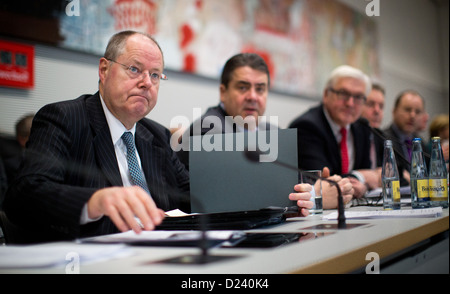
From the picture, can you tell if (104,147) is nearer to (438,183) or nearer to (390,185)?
(390,185)

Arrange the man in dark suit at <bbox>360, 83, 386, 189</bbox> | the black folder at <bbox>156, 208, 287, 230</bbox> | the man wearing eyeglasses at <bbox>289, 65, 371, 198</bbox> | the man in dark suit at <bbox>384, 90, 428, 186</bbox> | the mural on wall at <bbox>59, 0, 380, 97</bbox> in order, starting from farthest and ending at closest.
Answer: the man in dark suit at <bbox>384, 90, 428, 186</bbox> → the mural on wall at <bbox>59, 0, 380, 97</bbox> → the man wearing eyeglasses at <bbox>289, 65, 371, 198</bbox> → the man in dark suit at <bbox>360, 83, 386, 189</bbox> → the black folder at <bbox>156, 208, 287, 230</bbox>

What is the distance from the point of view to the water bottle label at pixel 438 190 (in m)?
1.75

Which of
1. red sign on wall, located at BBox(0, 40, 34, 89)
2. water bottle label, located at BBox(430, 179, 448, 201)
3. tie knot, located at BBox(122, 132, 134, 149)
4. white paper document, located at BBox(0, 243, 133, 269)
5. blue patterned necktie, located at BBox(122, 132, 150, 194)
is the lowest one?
white paper document, located at BBox(0, 243, 133, 269)

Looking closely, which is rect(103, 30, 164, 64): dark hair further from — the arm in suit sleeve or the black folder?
the arm in suit sleeve

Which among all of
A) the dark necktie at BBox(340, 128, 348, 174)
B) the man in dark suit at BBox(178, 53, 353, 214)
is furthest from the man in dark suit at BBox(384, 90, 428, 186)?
the man in dark suit at BBox(178, 53, 353, 214)

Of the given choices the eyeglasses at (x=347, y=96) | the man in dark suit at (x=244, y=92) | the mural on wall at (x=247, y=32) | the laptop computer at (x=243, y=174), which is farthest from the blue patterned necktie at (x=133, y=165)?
the eyeglasses at (x=347, y=96)

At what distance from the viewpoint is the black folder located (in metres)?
1.15

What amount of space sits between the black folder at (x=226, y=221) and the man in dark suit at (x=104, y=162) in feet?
0.35

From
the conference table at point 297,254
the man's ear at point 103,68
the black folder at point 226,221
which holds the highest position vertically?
the man's ear at point 103,68

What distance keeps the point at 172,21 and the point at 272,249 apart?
268 centimetres

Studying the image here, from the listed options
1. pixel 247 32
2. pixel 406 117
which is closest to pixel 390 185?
pixel 406 117

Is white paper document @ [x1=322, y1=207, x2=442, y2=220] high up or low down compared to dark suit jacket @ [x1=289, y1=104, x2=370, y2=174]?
down

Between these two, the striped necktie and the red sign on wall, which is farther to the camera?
the striped necktie

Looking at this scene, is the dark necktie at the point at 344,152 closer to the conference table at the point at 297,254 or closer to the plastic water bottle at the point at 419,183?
the plastic water bottle at the point at 419,183
